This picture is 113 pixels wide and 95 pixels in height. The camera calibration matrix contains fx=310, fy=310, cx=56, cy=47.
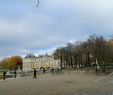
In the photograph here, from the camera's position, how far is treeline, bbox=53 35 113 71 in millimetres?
97125

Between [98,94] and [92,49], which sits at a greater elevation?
[92,49]

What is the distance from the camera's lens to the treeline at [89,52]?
9712 cm

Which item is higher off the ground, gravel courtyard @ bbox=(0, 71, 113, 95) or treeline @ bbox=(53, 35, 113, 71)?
treeline @ bbox=(53, 35, 113, 71)

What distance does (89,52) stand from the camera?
107 meters

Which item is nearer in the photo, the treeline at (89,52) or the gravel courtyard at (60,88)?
the gravel courtyard at (60,88)

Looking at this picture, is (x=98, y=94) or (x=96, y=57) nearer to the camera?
(x=98, y=94)

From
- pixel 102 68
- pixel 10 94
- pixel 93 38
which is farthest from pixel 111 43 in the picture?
pixel 10 94

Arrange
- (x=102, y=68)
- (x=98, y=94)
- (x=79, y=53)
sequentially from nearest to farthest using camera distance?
(x=98, y=94) < (x=102, y=68) < (x=79, y=53)

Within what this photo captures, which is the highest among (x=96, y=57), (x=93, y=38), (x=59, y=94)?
(x=93, y=38)

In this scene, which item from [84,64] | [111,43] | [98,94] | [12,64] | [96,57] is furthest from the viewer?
[12,64]

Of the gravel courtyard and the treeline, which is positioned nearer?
the gravel courtyard

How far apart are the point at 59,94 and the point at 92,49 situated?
7602cm

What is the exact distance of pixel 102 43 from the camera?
320ft

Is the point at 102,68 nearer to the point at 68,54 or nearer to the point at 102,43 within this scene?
the point at 102,43
